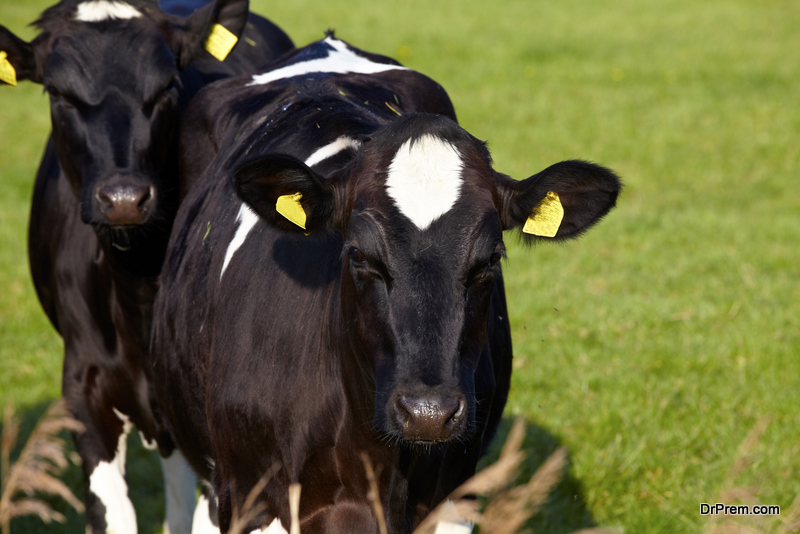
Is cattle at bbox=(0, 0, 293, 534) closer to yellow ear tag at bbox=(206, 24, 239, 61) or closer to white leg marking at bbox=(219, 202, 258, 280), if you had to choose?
yellow ear tag at bbox=(206, 24, 239, 61)

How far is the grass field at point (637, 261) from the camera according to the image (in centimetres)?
500

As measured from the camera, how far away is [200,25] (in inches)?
187

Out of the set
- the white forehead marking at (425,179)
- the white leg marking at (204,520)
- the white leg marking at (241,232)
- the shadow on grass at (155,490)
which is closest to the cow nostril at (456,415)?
the white forehead marking at (425,179)

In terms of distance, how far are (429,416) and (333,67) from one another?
228 cm

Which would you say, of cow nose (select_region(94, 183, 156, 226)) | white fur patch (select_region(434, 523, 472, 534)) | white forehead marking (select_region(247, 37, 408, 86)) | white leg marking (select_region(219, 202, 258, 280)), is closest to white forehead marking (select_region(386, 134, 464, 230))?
white leg marking (select_region(219, 202, 258, 280))

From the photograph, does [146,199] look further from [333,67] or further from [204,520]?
[204,520]

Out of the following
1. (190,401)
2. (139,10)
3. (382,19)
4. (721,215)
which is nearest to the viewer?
(190,401)

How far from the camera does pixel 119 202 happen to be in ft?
13.3

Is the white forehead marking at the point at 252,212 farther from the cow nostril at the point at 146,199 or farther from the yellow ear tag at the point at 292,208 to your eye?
the cow nostril at the point at 146,199

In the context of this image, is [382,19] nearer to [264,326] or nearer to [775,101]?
[775,101]

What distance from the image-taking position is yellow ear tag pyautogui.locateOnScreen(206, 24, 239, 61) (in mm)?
4781

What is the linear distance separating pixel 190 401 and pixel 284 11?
1646 cm

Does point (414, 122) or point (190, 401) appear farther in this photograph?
point (190, 401)

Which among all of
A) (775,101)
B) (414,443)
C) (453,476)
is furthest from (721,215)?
(414,443)
